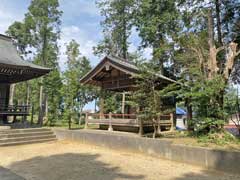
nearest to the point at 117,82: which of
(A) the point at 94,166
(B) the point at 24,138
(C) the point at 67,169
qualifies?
(B) the point at 24,138

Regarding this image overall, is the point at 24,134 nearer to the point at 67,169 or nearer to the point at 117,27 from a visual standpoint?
the point at 67,169

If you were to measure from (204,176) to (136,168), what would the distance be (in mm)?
1866

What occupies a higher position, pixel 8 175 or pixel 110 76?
pixel 110 76

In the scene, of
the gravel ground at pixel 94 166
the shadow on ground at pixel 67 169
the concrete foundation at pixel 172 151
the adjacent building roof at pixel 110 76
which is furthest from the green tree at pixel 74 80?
the shadow on ground at pixel 67 169

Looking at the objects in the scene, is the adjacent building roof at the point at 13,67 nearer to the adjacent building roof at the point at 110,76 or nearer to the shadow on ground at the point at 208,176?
the adjacent building roof at the point at 110,76

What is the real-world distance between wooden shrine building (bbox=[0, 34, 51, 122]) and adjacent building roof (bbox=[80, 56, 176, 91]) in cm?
287

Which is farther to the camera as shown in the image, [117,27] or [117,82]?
[117,27]

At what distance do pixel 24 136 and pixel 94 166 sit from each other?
5.89 meters

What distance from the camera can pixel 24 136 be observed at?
10.8 metres

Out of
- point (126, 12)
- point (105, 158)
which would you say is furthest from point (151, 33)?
point (105, 158)

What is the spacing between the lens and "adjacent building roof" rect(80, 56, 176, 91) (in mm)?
12515

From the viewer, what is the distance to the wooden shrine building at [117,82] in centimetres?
1139

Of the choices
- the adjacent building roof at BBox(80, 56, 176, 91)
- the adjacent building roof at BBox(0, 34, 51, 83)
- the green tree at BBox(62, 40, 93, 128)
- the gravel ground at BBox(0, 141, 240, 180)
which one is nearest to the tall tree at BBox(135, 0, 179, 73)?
the adjacent building roof at BBox(80, 56, 176, 91)

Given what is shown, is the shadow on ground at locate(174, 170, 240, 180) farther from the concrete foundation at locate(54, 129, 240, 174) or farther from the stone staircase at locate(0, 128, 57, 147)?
the stone staircase at locate(0, 128, 57, 147)
